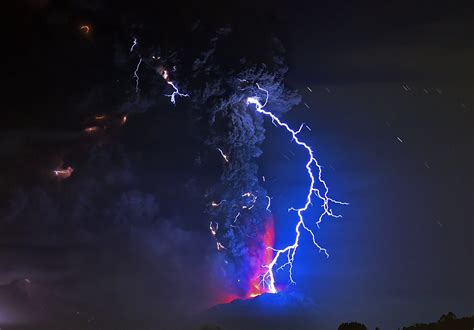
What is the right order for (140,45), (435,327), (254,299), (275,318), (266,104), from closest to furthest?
(435,327)
(140,45)
(266,104)
(254,299)
(275,318)

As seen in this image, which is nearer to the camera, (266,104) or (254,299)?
(266,104)

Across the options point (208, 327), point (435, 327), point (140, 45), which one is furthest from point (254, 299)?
point (435, 327)

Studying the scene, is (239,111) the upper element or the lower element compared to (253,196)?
upper

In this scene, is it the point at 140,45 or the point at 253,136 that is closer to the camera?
the point at 140,45

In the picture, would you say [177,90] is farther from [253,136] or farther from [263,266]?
[263,266]

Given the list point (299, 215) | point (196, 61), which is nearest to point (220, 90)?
point (196, 61)


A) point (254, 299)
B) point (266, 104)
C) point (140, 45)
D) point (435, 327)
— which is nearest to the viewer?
point (435, 327)

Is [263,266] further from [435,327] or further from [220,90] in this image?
[435,327]

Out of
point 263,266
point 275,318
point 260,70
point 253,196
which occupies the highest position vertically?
point 260,70

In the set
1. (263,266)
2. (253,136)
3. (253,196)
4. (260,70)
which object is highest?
(260,70)
